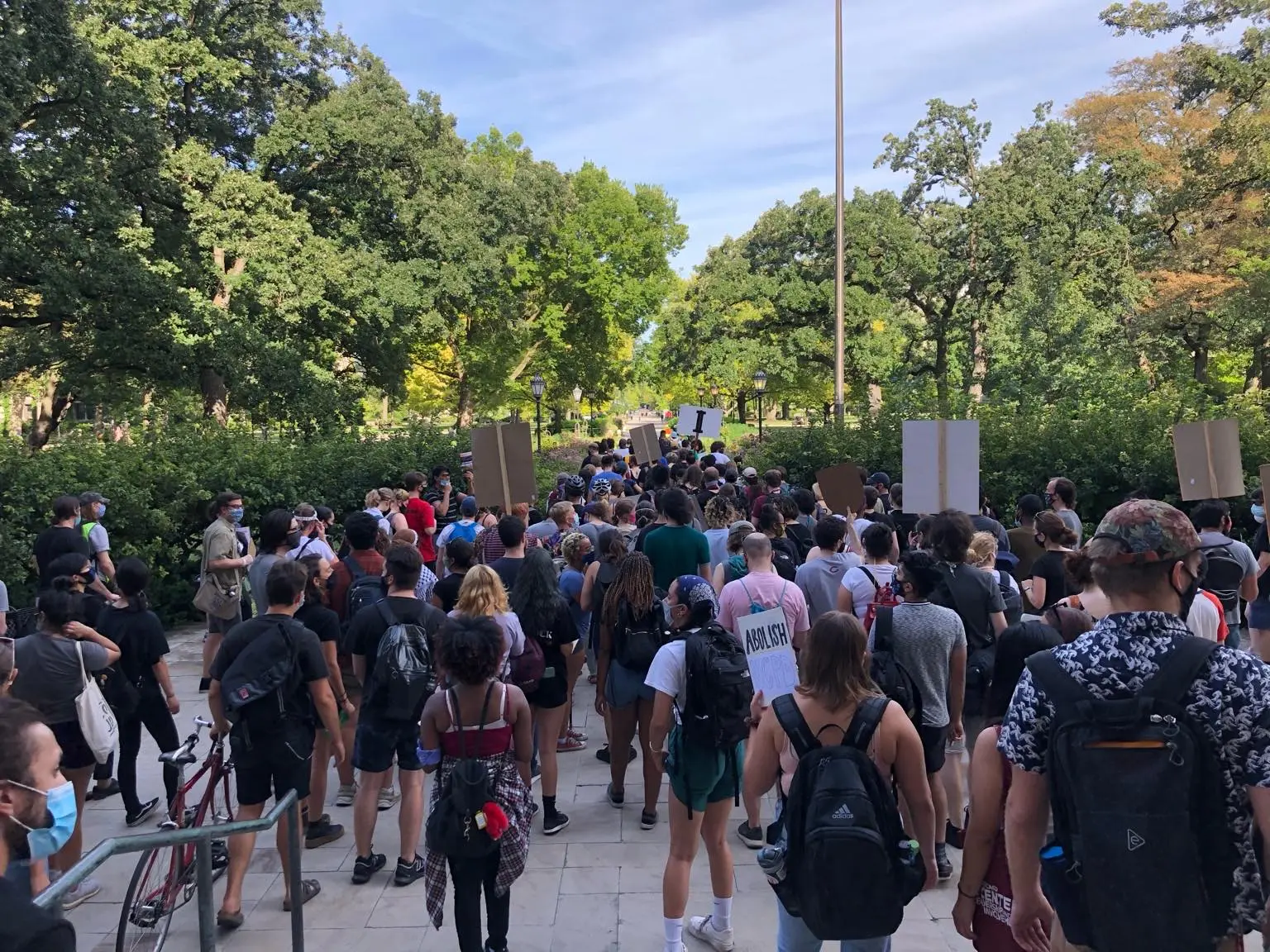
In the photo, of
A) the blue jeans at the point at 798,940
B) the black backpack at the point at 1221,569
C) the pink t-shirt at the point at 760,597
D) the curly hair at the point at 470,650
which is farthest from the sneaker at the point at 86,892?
the black backpack at the point at 1221,569

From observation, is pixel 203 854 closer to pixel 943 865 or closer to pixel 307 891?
pixel 307 891

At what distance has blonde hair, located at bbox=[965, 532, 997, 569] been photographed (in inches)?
198

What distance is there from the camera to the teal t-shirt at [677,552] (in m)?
6.23

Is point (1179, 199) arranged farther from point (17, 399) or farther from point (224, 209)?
point (17, 399)

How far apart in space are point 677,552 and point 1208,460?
5.08 metres

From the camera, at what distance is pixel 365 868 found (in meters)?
4.71

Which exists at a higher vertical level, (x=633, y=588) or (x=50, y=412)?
(x=50, y=412)

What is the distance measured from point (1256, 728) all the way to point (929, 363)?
3110cm

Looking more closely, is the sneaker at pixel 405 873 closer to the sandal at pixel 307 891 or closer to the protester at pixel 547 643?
the sandal at pixel 307 891

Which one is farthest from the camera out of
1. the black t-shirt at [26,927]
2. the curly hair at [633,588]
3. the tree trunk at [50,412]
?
the tree trunk at [50,412]

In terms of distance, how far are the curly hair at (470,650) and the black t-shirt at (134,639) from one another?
8.26ft

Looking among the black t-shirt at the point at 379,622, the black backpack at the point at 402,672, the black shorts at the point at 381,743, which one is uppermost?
the black t-shirt at the point at 379,622

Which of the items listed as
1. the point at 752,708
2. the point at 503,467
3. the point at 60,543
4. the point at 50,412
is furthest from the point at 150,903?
the point at 50,412

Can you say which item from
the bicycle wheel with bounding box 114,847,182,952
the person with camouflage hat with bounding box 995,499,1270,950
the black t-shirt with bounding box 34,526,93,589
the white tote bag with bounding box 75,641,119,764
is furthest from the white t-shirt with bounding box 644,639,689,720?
the black t-shirt with bounding box 34,526,93,589
